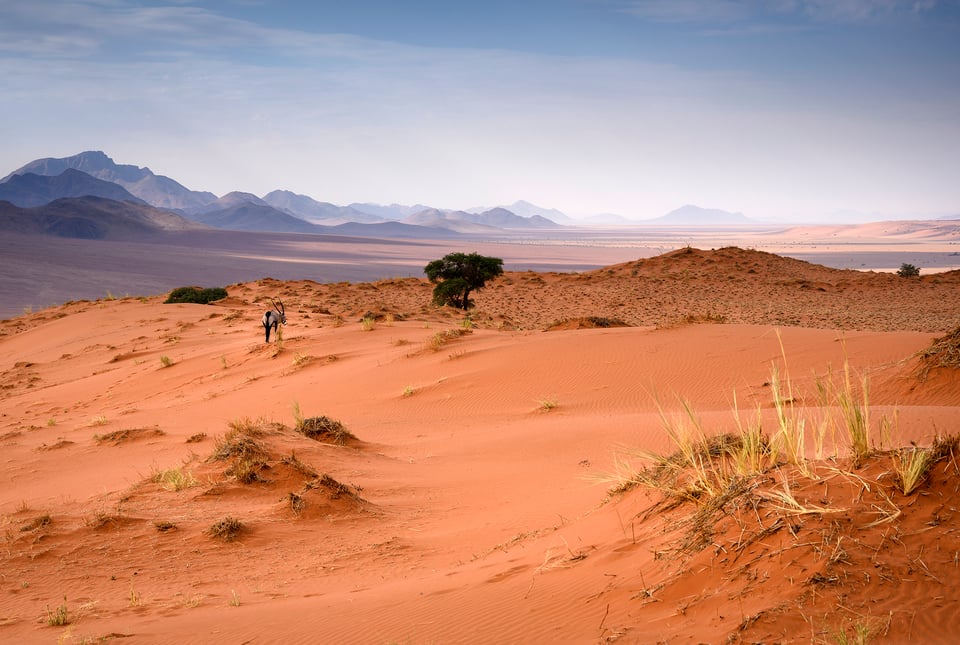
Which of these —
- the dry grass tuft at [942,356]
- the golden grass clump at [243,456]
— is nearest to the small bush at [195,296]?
the golden grass clump at [243,456]

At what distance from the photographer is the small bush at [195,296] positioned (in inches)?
1310

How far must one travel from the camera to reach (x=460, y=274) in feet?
102

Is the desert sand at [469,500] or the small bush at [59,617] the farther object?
the small bush at [59,617]

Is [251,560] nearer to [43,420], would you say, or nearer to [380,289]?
[43,420]

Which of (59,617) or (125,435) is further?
(125,435)

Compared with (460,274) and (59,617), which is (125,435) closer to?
(59,617)

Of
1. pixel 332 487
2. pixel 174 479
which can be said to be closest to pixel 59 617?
pixel 332 487

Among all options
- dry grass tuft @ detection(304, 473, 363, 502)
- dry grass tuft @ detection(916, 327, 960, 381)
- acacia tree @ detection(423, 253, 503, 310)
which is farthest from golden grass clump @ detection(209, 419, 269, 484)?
acacia tree @ detection(423, 253, 503, 310)

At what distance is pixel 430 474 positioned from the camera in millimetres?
9320

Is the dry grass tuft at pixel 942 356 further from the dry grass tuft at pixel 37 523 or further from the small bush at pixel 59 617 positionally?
the dry grass tuft at pixel 37 523

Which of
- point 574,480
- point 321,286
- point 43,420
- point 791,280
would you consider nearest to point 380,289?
point 321,286

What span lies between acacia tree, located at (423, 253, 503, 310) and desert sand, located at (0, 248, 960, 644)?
30.4ft

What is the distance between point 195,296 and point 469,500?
28.7 metres

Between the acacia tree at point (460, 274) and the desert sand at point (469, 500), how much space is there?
9.28m
